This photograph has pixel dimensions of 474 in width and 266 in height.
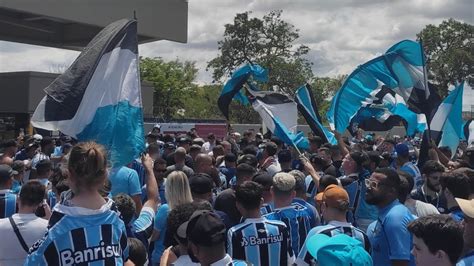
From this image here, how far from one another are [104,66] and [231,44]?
143 ft

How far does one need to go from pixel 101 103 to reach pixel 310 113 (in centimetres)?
710

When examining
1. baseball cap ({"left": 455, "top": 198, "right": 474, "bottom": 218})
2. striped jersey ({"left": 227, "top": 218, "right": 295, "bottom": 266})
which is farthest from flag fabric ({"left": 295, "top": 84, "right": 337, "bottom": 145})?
baseball cap ({"left": 455, "top": 198, "right": 474, "bottom": 218})

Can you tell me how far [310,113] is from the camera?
12.8 meters

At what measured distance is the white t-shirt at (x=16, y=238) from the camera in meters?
4.66

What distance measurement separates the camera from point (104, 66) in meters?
6.65

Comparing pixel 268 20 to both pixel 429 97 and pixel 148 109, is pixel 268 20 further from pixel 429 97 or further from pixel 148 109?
pixel 429 97

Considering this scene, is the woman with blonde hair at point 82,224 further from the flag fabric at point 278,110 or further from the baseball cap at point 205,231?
the flag fabric at point 278,110

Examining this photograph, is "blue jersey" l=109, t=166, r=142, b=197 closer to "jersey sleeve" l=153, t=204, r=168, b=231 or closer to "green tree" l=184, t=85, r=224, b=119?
"jersey sleeve" l=153, t=204, r=168, b=231

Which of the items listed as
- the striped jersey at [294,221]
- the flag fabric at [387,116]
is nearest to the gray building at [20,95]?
the flag fabric at [387,116]

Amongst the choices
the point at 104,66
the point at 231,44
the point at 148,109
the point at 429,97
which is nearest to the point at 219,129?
the point at 148,109

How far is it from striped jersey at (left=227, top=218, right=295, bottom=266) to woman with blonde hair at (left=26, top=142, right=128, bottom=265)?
143cm

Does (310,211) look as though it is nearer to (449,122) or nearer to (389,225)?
(389,225)

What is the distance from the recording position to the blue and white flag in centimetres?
1168

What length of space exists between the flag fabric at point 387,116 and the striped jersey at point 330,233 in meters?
8.70
